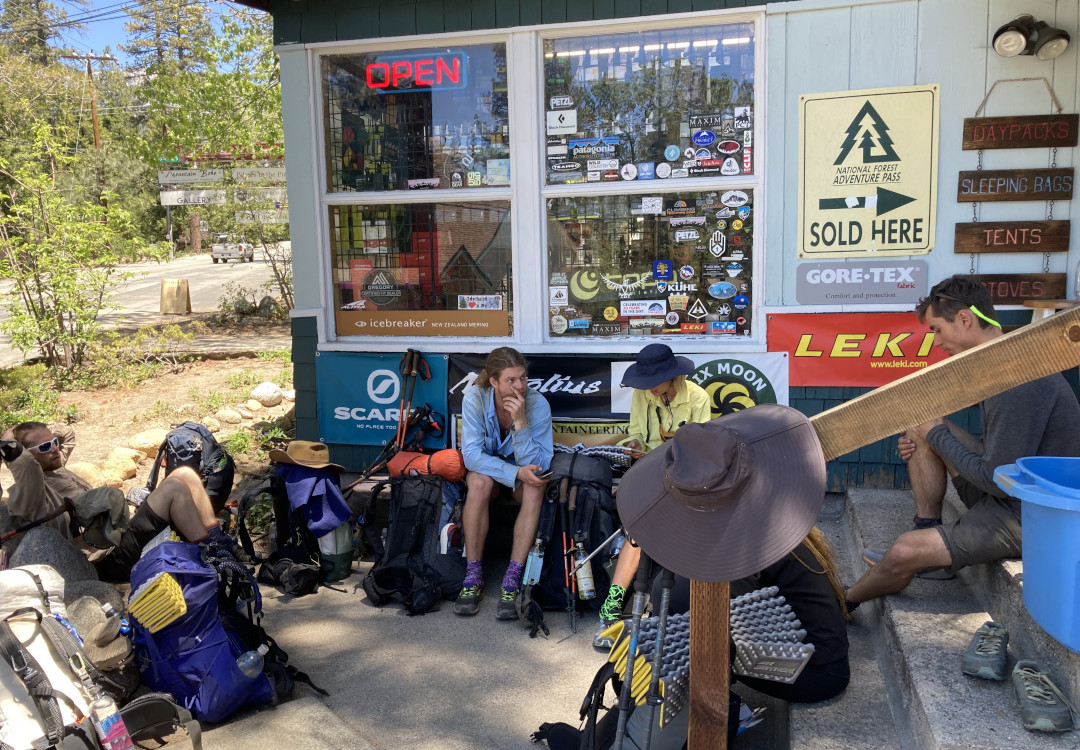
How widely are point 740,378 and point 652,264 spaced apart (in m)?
0.90

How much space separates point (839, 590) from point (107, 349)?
9.83 meters

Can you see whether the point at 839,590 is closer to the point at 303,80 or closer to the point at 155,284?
the point at 303,80

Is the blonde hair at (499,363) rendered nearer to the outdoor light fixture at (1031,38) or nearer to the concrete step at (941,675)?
the concrete step at (941,675)

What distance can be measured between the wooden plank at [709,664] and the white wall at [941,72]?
3.77m

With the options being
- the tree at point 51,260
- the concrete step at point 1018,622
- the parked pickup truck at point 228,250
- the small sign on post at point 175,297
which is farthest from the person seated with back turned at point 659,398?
Result: the small sign on post at point 175,297

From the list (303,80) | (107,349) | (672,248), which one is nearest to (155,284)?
(107,349)

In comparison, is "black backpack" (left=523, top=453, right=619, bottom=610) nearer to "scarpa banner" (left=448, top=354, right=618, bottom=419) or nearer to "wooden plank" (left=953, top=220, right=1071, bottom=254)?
"scarpa banner" (left=448, top=354, right=618, bottom=419)

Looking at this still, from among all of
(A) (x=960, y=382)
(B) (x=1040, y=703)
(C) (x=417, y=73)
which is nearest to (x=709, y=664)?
(A) (x=960, y=382)

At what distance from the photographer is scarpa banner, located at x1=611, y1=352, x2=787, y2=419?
17.2ft

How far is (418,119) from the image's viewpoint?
18.7 feet

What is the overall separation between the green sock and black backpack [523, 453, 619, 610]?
0.20 metres

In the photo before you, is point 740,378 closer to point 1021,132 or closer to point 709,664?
point 1021,132

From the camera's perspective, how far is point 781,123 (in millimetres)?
5043

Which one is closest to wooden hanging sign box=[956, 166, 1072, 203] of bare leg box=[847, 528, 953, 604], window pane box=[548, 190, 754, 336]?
window pane box=[548, 190, 754, 336]
